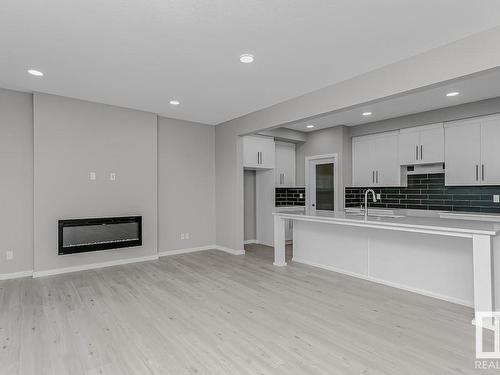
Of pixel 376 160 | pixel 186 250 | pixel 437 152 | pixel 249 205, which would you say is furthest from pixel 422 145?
pixel 186 250

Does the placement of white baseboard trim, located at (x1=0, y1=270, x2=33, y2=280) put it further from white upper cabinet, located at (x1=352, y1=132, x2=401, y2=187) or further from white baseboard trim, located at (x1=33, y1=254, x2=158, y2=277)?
white upper cabinet, located at (x1=352, y1=132, x2=401, y2=187)

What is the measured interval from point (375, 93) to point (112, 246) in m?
4.41

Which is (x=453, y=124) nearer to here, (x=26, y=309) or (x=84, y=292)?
(x=84, y=292)

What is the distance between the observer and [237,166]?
18.6 feet

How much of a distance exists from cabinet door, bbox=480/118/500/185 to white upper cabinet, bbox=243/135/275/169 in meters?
3.74

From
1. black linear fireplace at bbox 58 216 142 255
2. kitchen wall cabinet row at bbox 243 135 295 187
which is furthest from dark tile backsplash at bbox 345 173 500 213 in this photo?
black linear fireplace at bbox 58 216 142 255

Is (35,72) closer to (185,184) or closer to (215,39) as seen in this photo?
(215,39)

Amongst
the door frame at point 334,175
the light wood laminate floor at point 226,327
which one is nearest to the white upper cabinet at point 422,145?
the door frame at point 334,175

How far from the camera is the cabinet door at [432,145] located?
5.11 m

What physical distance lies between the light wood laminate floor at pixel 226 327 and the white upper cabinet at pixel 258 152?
270cm

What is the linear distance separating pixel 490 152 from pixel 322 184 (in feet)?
10.1

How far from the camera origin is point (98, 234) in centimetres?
456

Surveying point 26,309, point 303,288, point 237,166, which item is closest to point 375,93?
point 303,288

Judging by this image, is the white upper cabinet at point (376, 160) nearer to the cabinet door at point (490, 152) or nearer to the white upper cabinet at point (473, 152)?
the white upper cabinet at point (473, 152)
